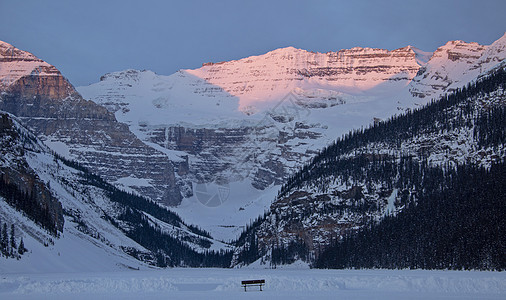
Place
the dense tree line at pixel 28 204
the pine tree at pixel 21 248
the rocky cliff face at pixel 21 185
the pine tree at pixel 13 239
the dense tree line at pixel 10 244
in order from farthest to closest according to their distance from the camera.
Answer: the rocky cliff face at pixel 21 185, the dense tree line at pixel 28 204, the pine tree at pixel 13 239, the pine tree at pixel 21 248, the dense tree line at pixel 10 244

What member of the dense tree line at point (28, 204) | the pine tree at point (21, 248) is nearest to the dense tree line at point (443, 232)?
the dense tree line at point (28, 204)

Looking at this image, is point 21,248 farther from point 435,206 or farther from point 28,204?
point 435,206

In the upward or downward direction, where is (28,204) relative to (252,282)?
upward

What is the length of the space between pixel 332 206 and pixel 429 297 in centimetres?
12858

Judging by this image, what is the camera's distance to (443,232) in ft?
485

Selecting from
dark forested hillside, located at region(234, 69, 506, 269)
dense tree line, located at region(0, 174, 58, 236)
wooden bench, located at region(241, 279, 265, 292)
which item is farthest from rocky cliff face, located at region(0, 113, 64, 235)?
wooden bench, located at region(241, 279, 265, 292)

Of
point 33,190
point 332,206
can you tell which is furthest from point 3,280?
point 332,206

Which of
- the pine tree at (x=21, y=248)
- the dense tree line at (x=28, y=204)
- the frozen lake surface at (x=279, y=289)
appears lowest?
the frozen lake surface at (x=279, y=289)

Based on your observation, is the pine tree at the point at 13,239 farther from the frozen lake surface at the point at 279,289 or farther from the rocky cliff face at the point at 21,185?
the frozen lake surface at the point at 279,289

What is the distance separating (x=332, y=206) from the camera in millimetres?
199750

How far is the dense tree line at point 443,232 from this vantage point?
135m

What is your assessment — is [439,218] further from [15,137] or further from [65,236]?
[15,137]

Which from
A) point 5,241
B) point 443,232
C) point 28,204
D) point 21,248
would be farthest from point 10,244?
point 443,232

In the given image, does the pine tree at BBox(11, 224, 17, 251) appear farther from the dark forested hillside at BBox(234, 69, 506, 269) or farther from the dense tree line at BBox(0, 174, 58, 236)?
the dark forested hillside at BBox(234, 69, 506, 269)
